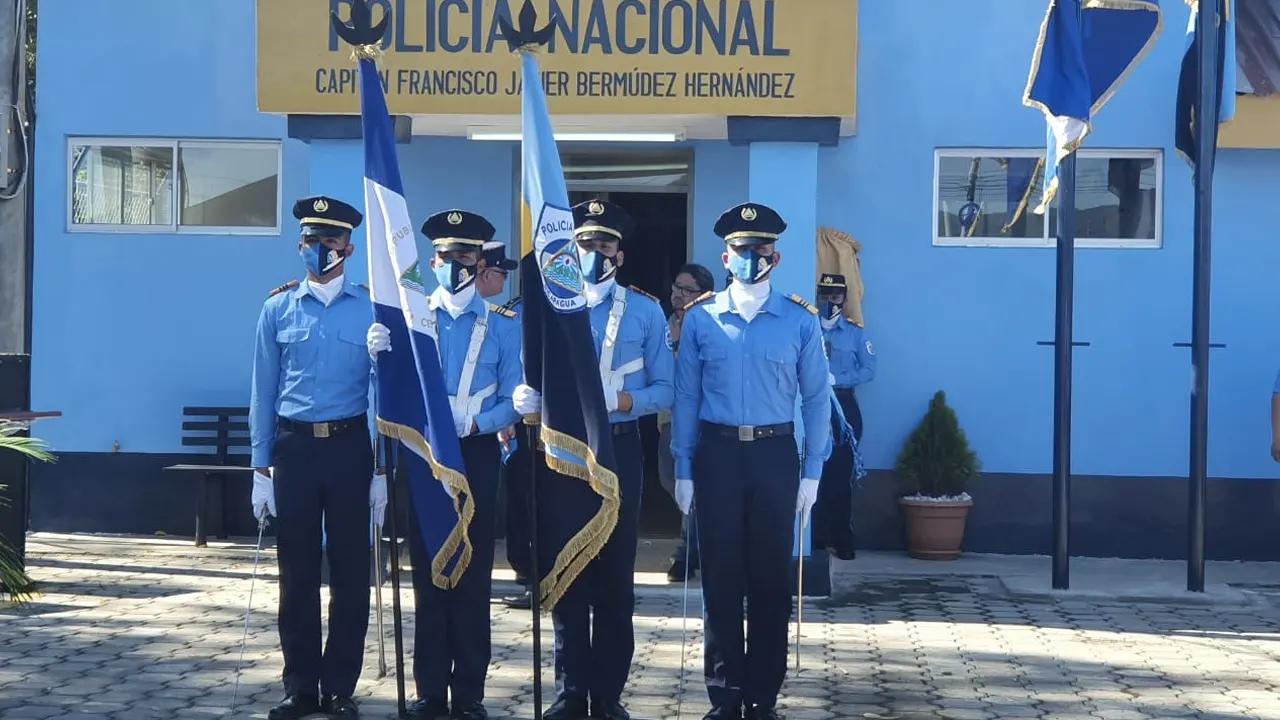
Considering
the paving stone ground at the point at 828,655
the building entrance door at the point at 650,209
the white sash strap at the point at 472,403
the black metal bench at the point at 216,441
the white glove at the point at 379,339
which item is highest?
the building entrance door at the point at 650,209

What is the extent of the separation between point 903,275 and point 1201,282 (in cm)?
240

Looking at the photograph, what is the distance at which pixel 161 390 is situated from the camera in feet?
37.7

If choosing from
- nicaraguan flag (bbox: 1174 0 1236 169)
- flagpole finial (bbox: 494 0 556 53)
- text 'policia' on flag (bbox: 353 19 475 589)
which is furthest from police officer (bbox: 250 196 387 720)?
nicaraguan flag (bbox: 1174 0 1236 169)

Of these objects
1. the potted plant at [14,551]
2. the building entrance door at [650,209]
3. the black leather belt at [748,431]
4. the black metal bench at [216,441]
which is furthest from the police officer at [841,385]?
the potted plant at [14,551]

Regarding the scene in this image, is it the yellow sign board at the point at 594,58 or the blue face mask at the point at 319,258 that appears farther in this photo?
the yellow sign board at the point at 594,58

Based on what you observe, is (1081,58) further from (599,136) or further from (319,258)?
(319,258)

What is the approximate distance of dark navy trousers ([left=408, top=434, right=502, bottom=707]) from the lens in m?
6.23

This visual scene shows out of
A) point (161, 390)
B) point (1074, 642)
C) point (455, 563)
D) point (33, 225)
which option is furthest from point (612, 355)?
point (33, 225)

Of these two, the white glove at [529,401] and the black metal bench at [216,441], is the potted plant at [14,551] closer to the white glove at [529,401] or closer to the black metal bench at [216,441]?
the black metal bench at [216,441]

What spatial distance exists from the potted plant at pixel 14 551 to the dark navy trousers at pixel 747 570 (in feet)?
10.9

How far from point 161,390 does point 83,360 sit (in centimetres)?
68

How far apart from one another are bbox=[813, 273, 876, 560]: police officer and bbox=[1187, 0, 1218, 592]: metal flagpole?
2.38 m

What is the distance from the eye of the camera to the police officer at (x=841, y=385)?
10.7 meters

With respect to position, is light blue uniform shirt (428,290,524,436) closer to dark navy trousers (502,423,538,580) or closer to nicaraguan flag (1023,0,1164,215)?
dark navy trousers (502,423,538,580)
